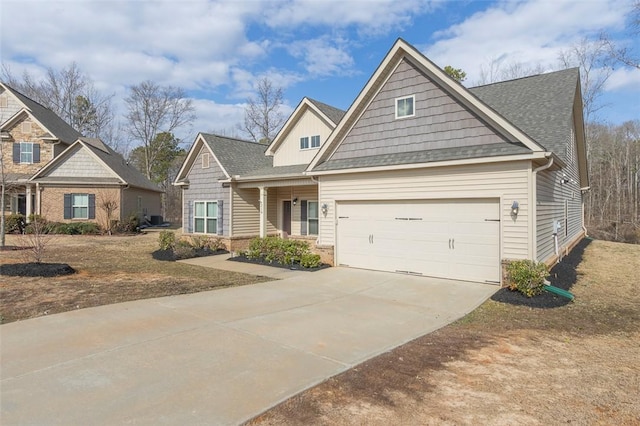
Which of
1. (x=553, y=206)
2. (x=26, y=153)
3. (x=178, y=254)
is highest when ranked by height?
(x=26, y=153)

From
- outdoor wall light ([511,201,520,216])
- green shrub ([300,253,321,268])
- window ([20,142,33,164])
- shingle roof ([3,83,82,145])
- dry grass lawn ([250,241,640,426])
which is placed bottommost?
dry grass lawn ([250,241,640,426])

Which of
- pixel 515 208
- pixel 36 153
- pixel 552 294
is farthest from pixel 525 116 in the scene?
pixel 36 153

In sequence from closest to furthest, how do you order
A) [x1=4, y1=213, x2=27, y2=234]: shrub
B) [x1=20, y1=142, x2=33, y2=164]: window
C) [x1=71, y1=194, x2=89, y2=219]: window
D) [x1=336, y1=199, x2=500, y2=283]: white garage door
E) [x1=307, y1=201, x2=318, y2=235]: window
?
[x1=336, y1=199, x2=500, y2=283]: white garage door, [x1=307, y1=201, x2=318, y2=235]: window, [x1=4, y1=213, x2=27, y2=234]: shrub, [x1=71, y1=194, x2=89, y2=219]: window, [x1=20, y1=142, x2=33, y2=164]: window

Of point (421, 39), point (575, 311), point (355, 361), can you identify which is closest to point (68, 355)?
point (355, 361)

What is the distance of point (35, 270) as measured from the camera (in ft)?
32.8

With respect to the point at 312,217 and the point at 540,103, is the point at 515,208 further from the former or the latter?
the point at 312,217

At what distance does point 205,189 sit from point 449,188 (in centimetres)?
1184

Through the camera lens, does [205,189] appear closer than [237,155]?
Yes

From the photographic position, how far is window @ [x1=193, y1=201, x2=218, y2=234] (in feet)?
57.4

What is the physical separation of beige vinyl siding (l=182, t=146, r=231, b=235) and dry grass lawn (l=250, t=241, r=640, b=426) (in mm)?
12565

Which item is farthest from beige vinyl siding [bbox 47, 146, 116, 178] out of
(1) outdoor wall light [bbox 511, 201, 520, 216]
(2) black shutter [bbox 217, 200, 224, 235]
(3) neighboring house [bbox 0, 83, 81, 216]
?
(1) outdoor wall light [bbox 511, 201, 520, 216]

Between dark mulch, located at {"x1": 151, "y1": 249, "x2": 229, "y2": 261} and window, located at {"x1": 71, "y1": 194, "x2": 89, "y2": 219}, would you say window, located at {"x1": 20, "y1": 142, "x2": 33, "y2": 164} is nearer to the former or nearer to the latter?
window, located at {"x1": 71, "y1": 194, "x2": 89, "y2": 219}

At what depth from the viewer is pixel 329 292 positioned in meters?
8.80

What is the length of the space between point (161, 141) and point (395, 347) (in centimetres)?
4442
